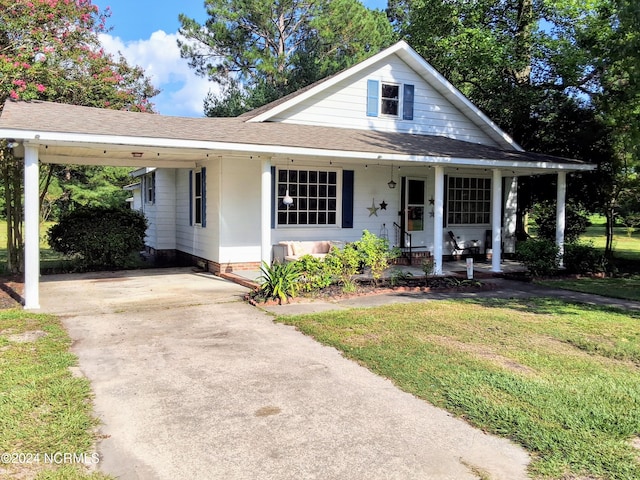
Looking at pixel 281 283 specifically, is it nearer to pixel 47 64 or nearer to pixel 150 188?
pixel 47 64

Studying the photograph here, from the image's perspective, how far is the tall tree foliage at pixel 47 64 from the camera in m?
11.5

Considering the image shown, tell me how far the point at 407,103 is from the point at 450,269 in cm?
490

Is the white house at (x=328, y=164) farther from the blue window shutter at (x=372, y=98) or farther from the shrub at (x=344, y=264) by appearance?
the shrub at (x=344, y=264)

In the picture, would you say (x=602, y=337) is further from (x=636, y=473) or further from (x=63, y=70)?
(x=63, y=70)

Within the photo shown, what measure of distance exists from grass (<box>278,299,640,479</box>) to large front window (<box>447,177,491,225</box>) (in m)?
6.31

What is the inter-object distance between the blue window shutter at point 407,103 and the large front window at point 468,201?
224 centimetres

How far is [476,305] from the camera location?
28.8 feet

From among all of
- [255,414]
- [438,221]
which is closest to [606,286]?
[438,221]

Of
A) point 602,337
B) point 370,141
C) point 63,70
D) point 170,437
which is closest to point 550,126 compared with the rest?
point 370,141

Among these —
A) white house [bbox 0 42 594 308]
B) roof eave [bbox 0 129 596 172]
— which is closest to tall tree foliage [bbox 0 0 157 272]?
white house [bbox 0 42 594 308]

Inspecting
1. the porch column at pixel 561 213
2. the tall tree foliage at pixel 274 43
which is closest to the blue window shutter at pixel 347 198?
the porch column at pixel 561 213

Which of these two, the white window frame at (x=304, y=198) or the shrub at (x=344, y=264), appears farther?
the white window frame at (x=304, y=198)

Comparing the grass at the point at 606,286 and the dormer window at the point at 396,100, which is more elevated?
the dormer window at the point at 396,100

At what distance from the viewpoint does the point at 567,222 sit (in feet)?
Answer: 59.9
